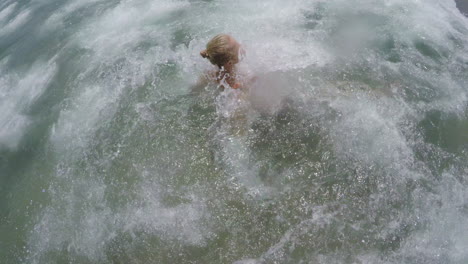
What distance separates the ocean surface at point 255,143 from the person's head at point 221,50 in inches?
38.9

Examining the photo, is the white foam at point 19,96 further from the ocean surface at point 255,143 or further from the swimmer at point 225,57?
the swimmer at point 225,57

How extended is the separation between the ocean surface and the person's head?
3.24 ft

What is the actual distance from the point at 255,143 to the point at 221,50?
62.4 inches

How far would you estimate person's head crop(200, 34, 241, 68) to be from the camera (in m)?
4.46

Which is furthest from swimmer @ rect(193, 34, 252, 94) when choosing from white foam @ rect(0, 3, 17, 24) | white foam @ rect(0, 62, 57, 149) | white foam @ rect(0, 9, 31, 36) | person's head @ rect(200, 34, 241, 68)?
white foam @ rect(0, 3, 17, 24)

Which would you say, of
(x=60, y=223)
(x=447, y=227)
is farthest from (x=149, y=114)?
(x=447, y=227)

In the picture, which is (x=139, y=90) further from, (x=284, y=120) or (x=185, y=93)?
(x=284, y=120)

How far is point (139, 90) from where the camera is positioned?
6281 millimetres

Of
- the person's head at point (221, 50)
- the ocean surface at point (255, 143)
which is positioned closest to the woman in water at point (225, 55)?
the person's head at point (221, 50)

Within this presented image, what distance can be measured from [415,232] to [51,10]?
38.6ft

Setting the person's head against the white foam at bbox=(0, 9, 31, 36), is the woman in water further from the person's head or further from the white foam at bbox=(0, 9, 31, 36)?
the white foam at bbox=(0, 9, 31, 36)

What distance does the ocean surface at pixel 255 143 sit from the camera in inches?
163

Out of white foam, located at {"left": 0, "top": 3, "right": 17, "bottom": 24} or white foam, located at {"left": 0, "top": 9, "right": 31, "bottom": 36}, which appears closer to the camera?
white foam, located at {"left": 0, "top": 9, "right": 31, "bottom": 36}

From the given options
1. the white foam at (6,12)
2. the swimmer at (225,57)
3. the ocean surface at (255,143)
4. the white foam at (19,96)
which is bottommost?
the ocean surface at (255,143)
